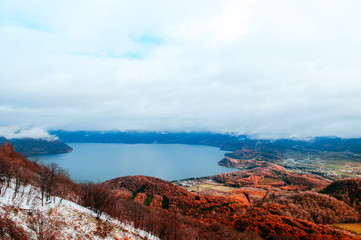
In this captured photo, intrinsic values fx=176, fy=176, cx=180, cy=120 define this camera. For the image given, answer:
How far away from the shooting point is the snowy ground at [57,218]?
59.4ft

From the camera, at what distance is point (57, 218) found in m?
21.3

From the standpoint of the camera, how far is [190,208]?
78.8 meters

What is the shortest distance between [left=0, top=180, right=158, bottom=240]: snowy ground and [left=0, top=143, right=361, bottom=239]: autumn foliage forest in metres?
1.18

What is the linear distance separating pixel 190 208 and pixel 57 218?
219ft

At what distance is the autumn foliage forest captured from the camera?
1106 inches

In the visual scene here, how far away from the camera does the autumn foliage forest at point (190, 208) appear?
1106 inches

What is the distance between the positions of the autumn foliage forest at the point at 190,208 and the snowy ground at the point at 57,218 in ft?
3.86

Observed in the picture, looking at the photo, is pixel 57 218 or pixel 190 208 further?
pixel 190 208

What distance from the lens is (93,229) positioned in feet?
73.4

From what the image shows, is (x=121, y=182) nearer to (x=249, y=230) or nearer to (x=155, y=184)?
(x=155, y=184)

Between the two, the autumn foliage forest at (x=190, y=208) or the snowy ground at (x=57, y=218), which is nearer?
the snowy ground at (x=57, y=218)

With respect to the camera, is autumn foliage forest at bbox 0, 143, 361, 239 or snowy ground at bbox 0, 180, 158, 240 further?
autumn foliage forest at bbox 0, 143, 361, 239

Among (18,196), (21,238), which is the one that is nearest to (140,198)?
(18,196)

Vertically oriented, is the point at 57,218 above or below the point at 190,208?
above
